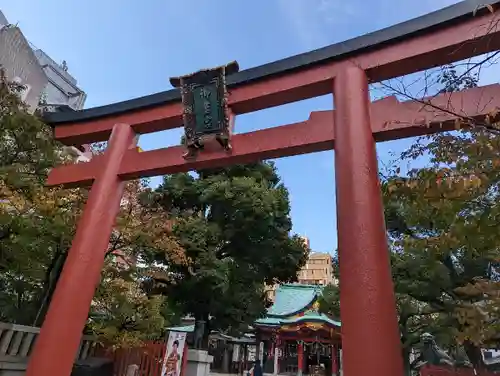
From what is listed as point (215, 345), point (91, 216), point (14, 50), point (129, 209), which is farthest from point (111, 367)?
point (215, 345)

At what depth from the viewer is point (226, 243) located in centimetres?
1416

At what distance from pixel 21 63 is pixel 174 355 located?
1455 cm

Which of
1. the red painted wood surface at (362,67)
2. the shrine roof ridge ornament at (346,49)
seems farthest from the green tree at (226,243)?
the shrine roof ridge ornament at (346,49)

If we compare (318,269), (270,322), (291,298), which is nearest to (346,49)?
(270,322)

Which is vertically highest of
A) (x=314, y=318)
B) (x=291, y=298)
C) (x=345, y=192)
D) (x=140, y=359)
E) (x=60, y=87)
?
(x=60, y=87)

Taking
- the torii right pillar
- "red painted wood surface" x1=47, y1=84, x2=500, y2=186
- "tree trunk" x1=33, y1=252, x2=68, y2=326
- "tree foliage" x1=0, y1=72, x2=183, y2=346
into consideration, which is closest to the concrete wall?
"tree foliage" x1=0, y1=72, x2=183, y2=346

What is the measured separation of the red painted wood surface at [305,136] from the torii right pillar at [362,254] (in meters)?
0.23

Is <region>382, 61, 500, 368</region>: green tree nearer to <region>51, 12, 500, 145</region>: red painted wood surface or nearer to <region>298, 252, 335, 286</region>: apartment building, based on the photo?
<region>51, 12, 500, 145</region>: red painted wood surface

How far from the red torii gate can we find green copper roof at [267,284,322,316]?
62.4 feet

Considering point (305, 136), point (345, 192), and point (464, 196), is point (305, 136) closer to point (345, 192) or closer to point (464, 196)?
point (345, 192)

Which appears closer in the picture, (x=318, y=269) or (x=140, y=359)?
(x=140, y=359)

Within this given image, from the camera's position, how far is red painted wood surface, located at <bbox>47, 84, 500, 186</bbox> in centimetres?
362

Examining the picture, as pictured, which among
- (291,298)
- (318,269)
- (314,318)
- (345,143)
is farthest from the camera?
(318,269)

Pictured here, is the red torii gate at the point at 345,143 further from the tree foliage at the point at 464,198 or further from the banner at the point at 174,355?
the banner at the point at 174,355
